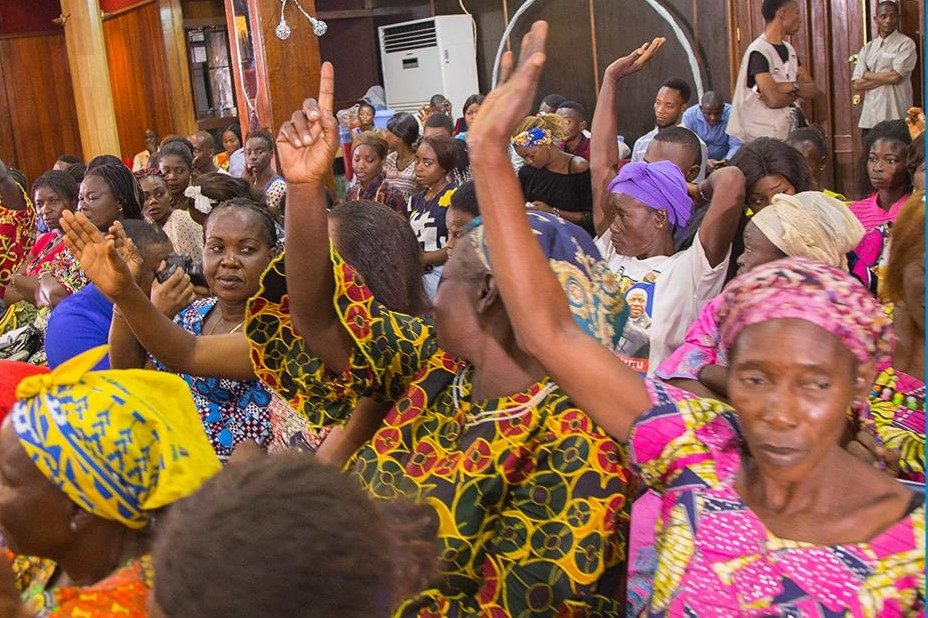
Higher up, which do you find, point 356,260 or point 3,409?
point 356,260

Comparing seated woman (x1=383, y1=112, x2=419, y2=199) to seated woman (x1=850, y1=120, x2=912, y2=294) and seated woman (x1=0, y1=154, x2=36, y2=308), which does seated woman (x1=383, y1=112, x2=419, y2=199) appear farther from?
seated woman (x1=850, y1=120, x2=912, y2=294)

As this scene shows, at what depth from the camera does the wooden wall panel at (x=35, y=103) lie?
1362 centimetres

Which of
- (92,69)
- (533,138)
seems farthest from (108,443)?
(92,69)

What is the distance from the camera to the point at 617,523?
1.49m

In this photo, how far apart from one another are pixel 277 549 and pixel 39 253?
152 inches

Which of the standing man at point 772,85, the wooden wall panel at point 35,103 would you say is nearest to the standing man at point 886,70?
the standing man at point 772,85

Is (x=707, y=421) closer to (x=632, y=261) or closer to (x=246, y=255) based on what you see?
(x=246, y=255)

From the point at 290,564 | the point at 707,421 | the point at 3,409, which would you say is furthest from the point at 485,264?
the point at 3,409

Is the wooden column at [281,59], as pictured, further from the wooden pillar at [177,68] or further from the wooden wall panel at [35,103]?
the wooden wall panel at [35,103]

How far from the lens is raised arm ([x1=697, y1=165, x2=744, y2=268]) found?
300cm

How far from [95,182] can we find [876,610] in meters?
3.58

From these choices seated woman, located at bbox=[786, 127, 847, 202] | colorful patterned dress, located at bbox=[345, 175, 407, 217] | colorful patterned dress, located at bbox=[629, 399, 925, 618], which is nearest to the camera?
colorful patterned dress, located at bbox=[629, 399, 925, 618]

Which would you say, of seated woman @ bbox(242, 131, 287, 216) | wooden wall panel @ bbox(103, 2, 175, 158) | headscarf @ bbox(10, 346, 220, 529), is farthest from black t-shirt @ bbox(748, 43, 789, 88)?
wooden wall panel @ bbox(103, 2, 175, 158)

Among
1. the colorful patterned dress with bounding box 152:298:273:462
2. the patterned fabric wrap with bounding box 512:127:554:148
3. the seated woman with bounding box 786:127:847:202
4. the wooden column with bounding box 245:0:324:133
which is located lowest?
the colorful patterned dress with bounding box 152:298:273:462
